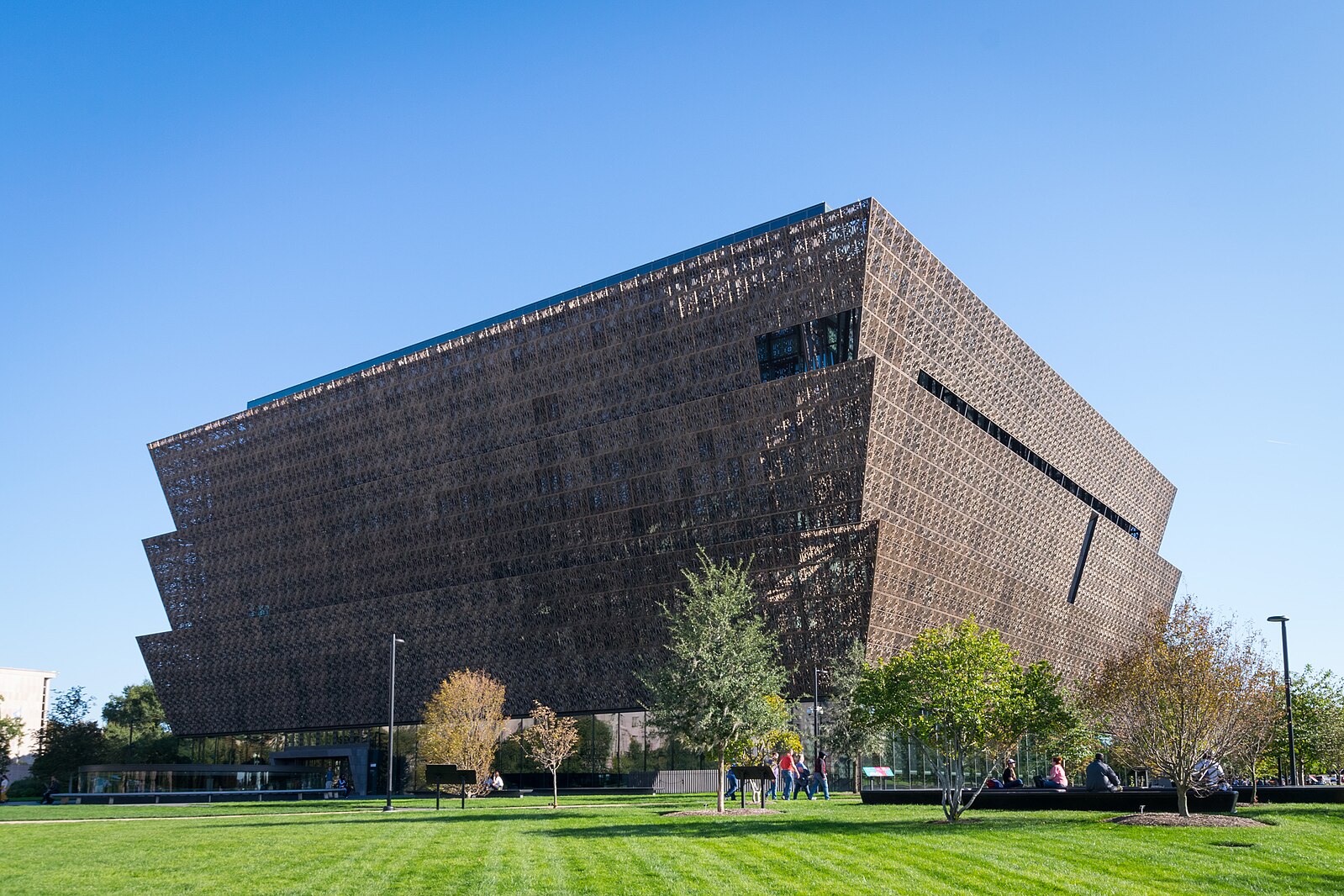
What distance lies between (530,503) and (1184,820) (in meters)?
57.4

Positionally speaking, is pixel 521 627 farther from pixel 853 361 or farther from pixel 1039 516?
pixel 1039 516

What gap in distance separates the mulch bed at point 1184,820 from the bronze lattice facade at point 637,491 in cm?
3676

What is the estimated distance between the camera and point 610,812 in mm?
32688

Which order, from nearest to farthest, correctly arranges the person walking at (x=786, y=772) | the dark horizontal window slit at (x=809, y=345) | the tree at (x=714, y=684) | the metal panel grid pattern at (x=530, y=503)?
the tree at (x=714, y=684) < the person walking at (x=786, y=772) < the dark horizontal window slit at (x=809, y=345) < the metal panel grid pattern at (x=530, y=503)

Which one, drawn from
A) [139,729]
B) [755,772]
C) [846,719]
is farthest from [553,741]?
[139,729]

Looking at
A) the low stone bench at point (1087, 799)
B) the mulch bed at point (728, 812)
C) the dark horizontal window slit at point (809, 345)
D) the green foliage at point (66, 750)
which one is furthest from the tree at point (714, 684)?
the green foliage at point (66, 750)

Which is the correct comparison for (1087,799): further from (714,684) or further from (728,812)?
(714,684)

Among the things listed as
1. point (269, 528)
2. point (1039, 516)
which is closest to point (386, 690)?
point (269, 528)

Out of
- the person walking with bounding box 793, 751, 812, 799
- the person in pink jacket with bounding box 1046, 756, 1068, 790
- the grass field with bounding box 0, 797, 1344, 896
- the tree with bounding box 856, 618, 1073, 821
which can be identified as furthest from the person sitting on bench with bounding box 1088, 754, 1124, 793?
the person walking with bounding box 793, 751, 812, 799

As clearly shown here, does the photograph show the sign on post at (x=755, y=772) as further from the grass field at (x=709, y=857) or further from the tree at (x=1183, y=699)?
the tree at (x=1183, y=699)

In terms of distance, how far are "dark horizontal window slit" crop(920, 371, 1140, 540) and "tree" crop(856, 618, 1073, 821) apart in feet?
143

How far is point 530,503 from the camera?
76.8 m

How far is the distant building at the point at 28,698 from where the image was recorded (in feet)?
395

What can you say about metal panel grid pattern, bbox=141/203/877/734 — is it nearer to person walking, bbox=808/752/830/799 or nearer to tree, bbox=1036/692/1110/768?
person walking, bbox=808/752/830/799
